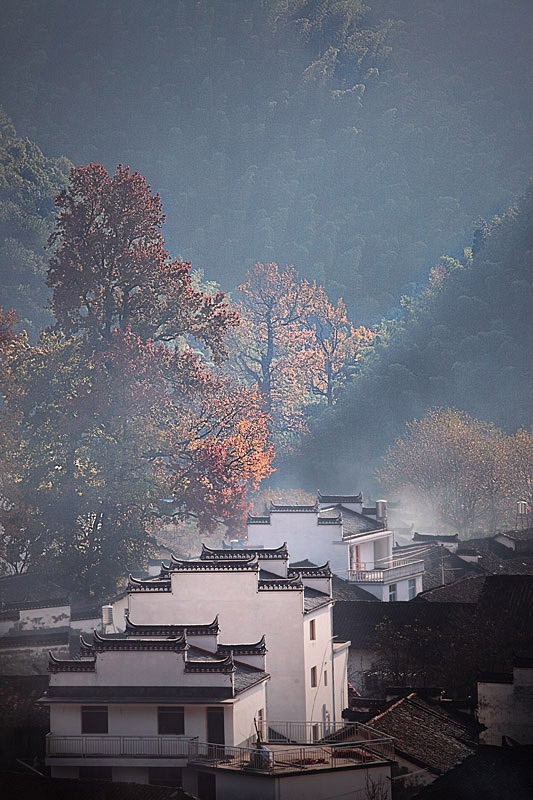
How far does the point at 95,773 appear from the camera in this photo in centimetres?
942

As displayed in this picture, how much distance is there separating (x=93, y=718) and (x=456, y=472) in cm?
1846

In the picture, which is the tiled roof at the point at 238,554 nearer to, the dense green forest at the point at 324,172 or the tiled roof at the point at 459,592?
the tiled roof at the point at 459,592

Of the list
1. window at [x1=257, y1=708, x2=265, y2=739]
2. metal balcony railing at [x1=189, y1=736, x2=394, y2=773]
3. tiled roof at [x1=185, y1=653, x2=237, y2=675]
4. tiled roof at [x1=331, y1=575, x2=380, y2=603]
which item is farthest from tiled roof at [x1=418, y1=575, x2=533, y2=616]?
tiled roof at [x1=185, y1=653, x2=237, y2=675]

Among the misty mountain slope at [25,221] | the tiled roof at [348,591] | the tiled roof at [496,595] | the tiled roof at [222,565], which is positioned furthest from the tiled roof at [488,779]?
the misty mountain slope at [25,221]

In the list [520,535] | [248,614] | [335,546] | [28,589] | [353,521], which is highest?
[353,521]

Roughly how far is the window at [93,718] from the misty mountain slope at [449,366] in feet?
66.5

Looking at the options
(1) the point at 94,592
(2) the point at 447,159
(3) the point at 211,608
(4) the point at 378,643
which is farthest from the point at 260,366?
(3) the point at 211,608

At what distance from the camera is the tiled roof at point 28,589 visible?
55.0 ft

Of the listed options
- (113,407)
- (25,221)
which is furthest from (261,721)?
(25,221)

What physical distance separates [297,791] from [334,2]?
1819cm

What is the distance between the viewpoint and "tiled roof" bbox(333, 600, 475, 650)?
14352 millimetres

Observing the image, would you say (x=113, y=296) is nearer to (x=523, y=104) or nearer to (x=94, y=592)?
(x=94, y=592)

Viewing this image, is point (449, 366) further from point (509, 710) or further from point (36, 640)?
point (509, 710)

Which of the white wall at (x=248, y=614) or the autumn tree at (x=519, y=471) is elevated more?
the autumn tree at (x=519, y=471)
